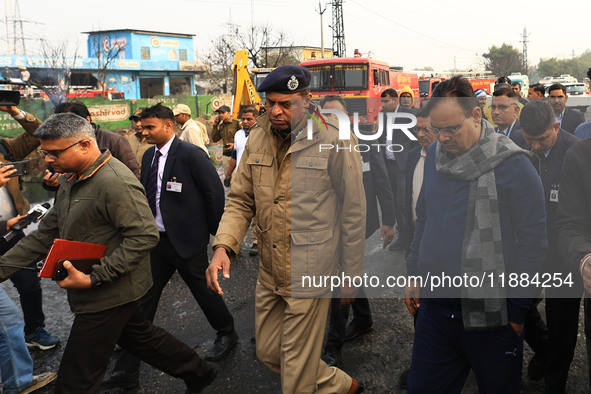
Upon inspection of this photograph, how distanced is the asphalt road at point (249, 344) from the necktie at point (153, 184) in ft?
3.98

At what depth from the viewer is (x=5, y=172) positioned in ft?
9.94

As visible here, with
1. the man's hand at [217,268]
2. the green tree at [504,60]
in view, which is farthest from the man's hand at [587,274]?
the green tree at [504,60]

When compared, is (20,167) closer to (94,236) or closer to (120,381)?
(94,236)

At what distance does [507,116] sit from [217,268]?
174 centimetres

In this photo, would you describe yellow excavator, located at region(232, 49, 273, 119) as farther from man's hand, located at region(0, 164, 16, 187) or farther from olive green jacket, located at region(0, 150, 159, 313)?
olive green jacket, located at region(0, 150, 159, 313)

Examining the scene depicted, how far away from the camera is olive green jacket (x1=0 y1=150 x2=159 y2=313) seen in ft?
8.64

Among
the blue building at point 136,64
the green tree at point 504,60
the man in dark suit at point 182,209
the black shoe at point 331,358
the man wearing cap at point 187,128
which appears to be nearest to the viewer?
the black shoe at point 331,358

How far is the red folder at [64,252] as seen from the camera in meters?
2.44

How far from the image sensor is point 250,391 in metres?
3.27

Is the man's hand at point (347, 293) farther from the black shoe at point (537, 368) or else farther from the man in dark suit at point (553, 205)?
the black shoe at point (537, 368)

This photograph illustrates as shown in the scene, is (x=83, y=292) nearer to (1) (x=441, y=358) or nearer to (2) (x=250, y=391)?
(2) (x=250, y=391)

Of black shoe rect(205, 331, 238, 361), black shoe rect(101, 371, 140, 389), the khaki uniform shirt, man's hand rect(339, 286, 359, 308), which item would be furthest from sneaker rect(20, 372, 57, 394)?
man's hand rect(339, 286, 359, 308)

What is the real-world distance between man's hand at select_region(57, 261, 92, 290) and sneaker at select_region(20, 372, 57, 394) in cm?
126

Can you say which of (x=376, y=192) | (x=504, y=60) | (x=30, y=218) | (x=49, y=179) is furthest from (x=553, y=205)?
(x=504, y=60)
